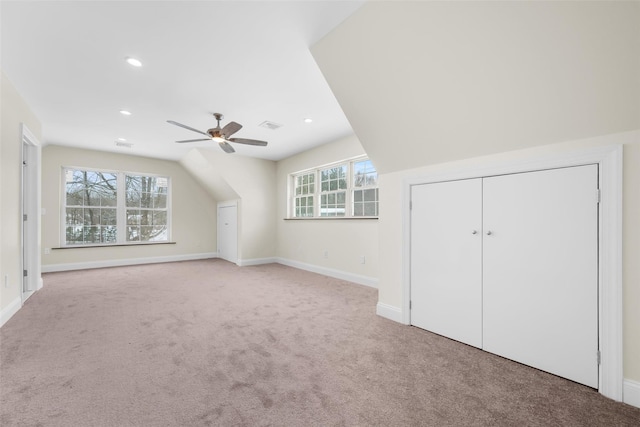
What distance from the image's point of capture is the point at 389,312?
287cm

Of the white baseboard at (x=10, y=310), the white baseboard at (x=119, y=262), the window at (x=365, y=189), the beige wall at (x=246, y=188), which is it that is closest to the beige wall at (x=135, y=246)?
the white baseboard at (x=119, y=262)

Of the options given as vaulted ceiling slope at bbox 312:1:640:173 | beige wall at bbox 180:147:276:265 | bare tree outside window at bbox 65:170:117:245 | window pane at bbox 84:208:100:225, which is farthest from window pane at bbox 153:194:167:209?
vaulted ceiling slope at bbox 312:1:640:173

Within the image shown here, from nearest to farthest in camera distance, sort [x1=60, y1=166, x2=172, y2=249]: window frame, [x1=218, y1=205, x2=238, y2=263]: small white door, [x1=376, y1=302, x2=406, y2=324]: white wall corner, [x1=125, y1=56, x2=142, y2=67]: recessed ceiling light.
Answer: [x1=125, y1=56, x2=142, y2=67]: recessed ceiling light, [x1=376, y1=302, x2=406, y2=324]: white wall corner, [x1=60, y1=166, x2=172, y2=249]: window frame, [x1=218, y1=205, x2=238, y2=263]: small white door

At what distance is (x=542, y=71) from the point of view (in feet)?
5.22

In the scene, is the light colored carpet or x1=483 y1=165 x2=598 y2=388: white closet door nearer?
the light colored carpet

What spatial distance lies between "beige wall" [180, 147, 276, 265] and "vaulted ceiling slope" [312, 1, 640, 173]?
4145 millimetres

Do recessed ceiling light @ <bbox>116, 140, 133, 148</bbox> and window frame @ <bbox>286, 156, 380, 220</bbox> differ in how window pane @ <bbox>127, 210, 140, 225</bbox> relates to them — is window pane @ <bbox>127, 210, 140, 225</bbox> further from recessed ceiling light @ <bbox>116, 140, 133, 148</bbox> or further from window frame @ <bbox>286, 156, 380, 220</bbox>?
window frame @ <bbox>286, 156, 380, 220</bbox>

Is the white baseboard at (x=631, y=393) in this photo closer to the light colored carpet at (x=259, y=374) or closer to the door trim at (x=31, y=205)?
the light colored carpet at (x=259, y=374)

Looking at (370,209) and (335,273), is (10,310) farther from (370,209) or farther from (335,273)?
(370,209)

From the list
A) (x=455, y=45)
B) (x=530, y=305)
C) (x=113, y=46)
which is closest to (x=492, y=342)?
(x=530, y=305)

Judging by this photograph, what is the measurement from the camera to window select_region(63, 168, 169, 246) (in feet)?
19.0

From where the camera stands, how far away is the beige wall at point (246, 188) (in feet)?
19.4

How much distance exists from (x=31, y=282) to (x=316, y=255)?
4.36 metres

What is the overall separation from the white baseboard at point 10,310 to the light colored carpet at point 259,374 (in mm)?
63
